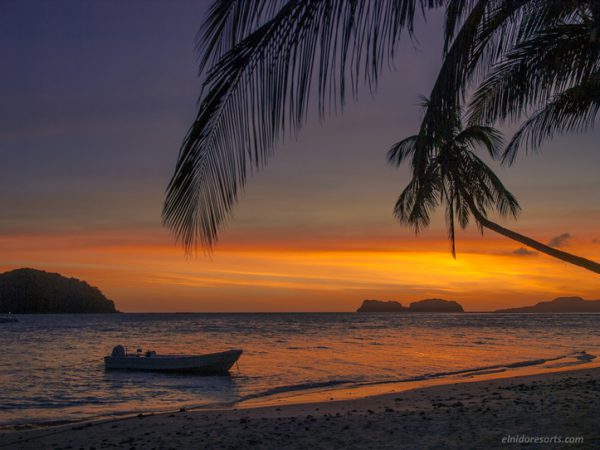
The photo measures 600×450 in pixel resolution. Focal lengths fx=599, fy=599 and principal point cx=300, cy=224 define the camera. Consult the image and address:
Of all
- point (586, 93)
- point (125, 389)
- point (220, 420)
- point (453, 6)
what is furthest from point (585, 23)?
point (125, 389)

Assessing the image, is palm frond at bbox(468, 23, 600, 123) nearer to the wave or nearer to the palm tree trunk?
the palm tree trunk

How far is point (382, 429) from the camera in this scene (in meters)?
9.18

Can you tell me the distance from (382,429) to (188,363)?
16377mm

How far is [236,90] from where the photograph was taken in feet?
7.97

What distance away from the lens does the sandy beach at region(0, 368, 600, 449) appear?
796 centimetres

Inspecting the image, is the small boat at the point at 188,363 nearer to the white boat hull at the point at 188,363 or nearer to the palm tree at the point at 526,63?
the white boat hull at the point at 188,363

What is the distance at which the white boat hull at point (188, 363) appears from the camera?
961 inches

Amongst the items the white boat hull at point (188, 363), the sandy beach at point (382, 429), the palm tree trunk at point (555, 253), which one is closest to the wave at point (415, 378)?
the white boat hull at point (188, 363)

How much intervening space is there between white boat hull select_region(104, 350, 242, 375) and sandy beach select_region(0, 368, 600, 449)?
11464 millimetres

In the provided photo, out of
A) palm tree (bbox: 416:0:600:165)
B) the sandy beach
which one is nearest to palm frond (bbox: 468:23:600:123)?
palm tree (bbox: 416:0:600:165)

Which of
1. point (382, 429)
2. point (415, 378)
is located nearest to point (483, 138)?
point (382, 429)

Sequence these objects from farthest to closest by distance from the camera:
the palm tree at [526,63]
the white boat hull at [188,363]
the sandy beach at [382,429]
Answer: the white boat hull at [188,363]
the sandy beach at [382,429]
the palm tree at [526,63]

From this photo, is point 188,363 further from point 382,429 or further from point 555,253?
point 555,253

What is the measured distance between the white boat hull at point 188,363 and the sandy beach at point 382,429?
37.6ft
